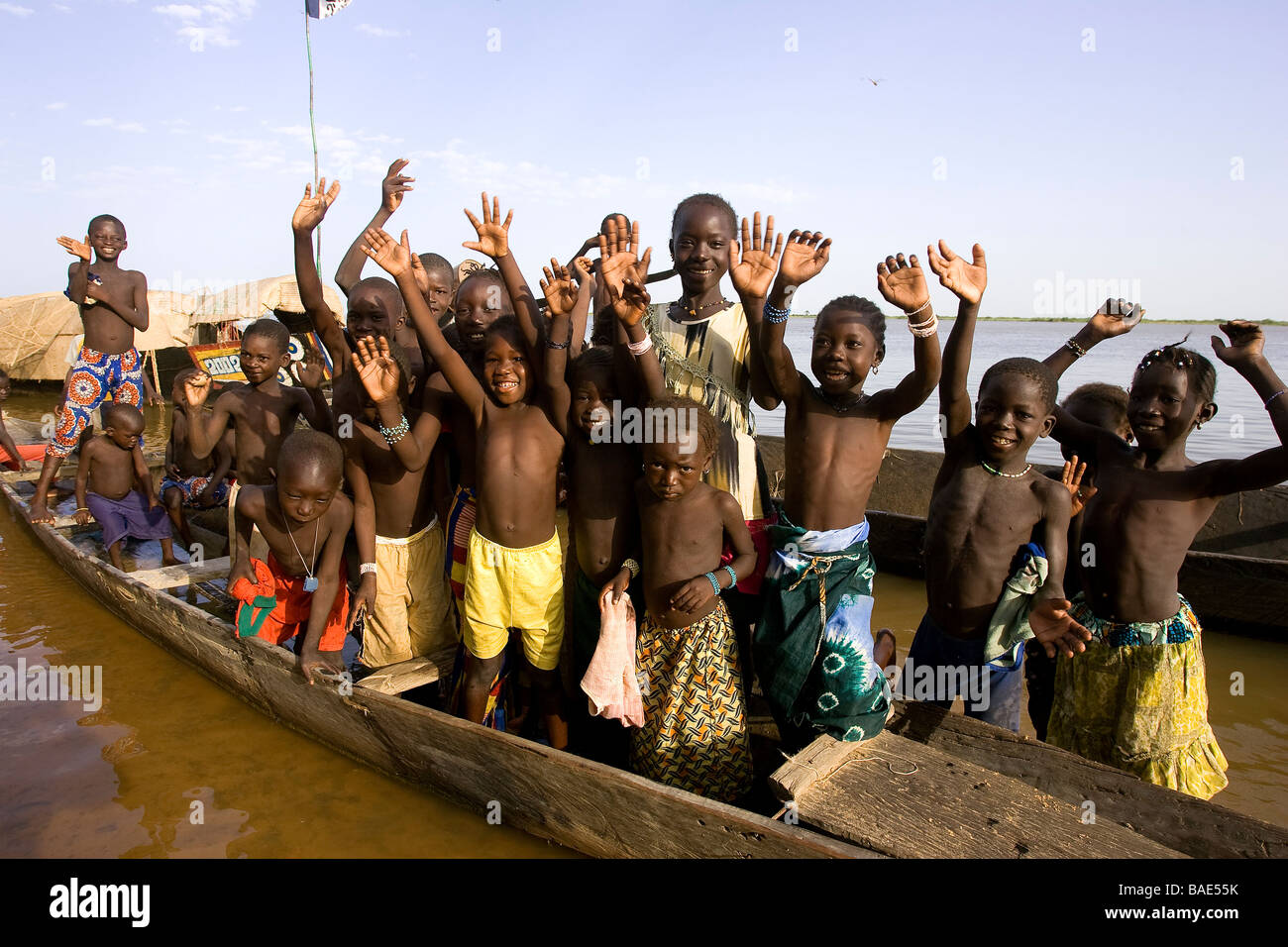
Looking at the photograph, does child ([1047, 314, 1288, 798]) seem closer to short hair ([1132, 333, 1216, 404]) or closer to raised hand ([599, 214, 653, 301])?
short hair ([1132, 333, 1216, 404])

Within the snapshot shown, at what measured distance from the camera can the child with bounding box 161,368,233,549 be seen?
568 centimetres

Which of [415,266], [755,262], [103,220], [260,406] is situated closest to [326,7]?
[103,220]

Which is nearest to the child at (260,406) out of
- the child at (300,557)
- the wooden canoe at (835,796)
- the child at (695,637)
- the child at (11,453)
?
the child at (300,557)

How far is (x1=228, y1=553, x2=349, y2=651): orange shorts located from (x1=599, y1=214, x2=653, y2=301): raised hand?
6.12 ft

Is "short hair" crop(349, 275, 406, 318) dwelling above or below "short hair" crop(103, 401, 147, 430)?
above

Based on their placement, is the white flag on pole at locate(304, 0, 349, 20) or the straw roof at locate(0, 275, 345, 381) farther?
the straw roof at locate(0, 275, 345, 381)

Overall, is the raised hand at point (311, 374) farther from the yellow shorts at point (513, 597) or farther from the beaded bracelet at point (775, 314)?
the beaded bracelet at point (775, 314)

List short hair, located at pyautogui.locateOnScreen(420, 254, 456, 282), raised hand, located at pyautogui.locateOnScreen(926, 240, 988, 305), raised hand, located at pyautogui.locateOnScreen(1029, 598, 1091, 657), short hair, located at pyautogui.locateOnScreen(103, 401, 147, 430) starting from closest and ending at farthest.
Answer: raised hand, located at pyautogui.locateOnScreen(926, 240, 988, 305)
raised hand, located at pyautogui.locateOnScreen(1029, 598, 1091, 657)
short hair, located at pyautogui.locateOnScreen(420, 254, 456, 282)
short hair, located at pyautogui.locateOnScreen(103, 401, 147, 430)

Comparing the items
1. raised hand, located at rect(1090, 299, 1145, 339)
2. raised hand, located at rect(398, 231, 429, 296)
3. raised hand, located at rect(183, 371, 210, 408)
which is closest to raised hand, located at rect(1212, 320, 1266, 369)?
raised hand, located at rect(1090, 299, 1145, 339)

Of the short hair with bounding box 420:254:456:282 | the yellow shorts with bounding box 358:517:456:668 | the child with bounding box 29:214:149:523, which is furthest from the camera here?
the child with bounding box 29:214:149:523

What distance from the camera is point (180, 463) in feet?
19.5

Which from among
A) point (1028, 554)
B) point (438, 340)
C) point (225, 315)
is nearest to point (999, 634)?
point (1028, 554)

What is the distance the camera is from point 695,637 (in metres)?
2.73
